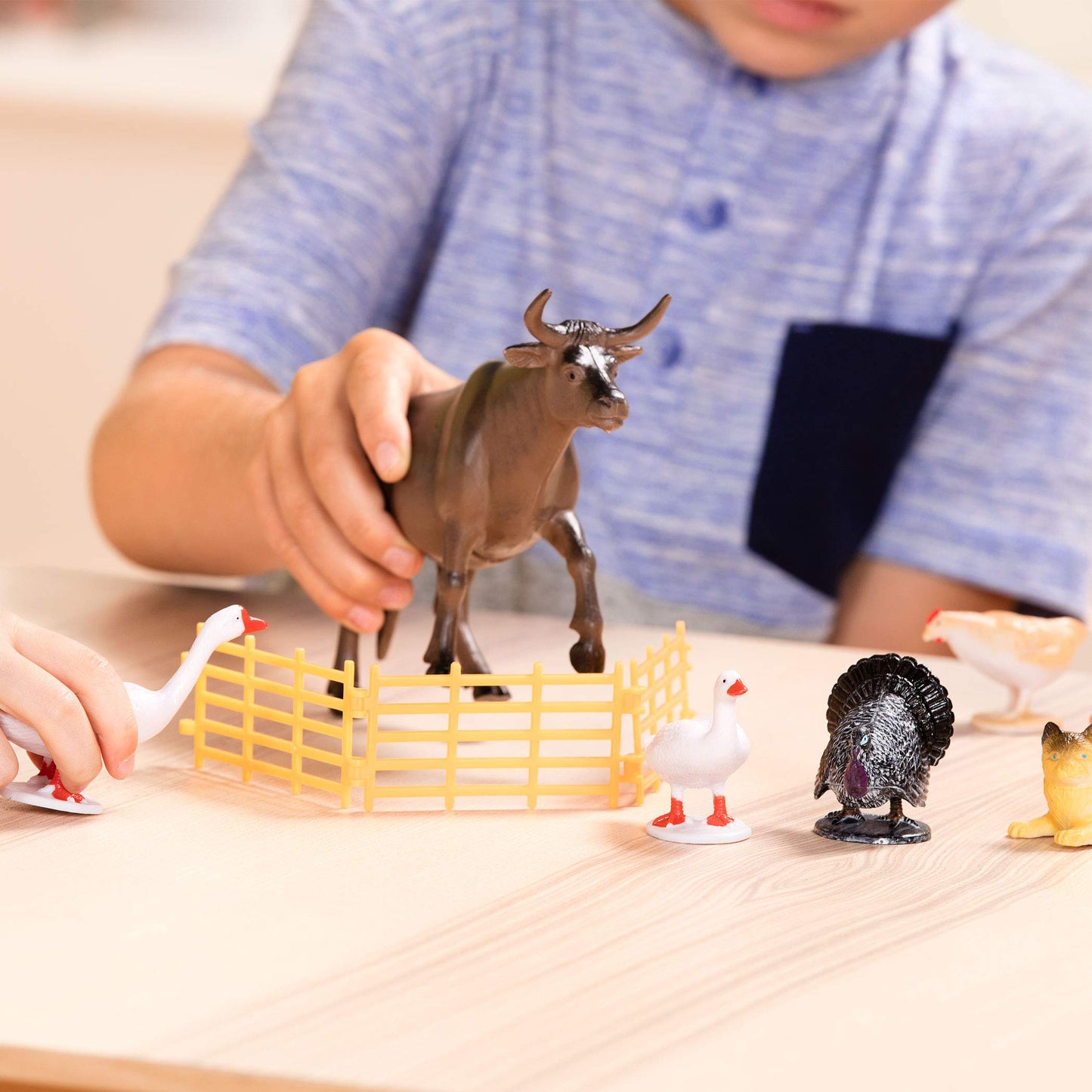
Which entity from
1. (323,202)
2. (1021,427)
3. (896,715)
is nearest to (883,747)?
(896,715)

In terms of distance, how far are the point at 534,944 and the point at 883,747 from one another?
0.22 meters

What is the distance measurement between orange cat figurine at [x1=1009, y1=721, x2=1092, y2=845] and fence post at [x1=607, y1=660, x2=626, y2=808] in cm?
21

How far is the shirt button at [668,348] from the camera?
1.30 meters

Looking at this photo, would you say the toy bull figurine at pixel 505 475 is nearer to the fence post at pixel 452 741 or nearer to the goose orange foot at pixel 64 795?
the fence post at pixel 452 741

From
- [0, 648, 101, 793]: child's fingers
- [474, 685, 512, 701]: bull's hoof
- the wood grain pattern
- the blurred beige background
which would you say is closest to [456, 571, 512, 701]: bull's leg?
[474, 685, 512, 701]: bull's hoof

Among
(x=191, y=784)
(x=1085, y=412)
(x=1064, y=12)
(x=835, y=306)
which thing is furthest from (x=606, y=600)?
(x=1064, y=12)

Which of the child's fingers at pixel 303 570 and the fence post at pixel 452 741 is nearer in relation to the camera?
the fence post at pixel 452 741

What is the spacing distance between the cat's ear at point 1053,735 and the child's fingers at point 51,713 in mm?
476

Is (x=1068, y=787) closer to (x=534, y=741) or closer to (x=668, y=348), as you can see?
(x=534, y=741)

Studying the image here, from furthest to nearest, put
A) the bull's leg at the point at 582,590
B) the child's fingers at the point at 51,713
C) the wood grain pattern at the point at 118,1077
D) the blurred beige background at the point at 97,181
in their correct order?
the blurred beige background at the point at 97,181
the bull's leg at the point at 582,590
the child's fingers at the point at 51,713
the wood grain pattern at the point at 118,1077

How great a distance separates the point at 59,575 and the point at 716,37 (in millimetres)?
794

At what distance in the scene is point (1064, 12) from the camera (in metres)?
2.24

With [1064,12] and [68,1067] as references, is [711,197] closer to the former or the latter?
[68,1067]

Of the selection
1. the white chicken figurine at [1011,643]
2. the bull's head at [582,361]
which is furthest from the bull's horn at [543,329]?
the white chicken figurine at [1011,643]
